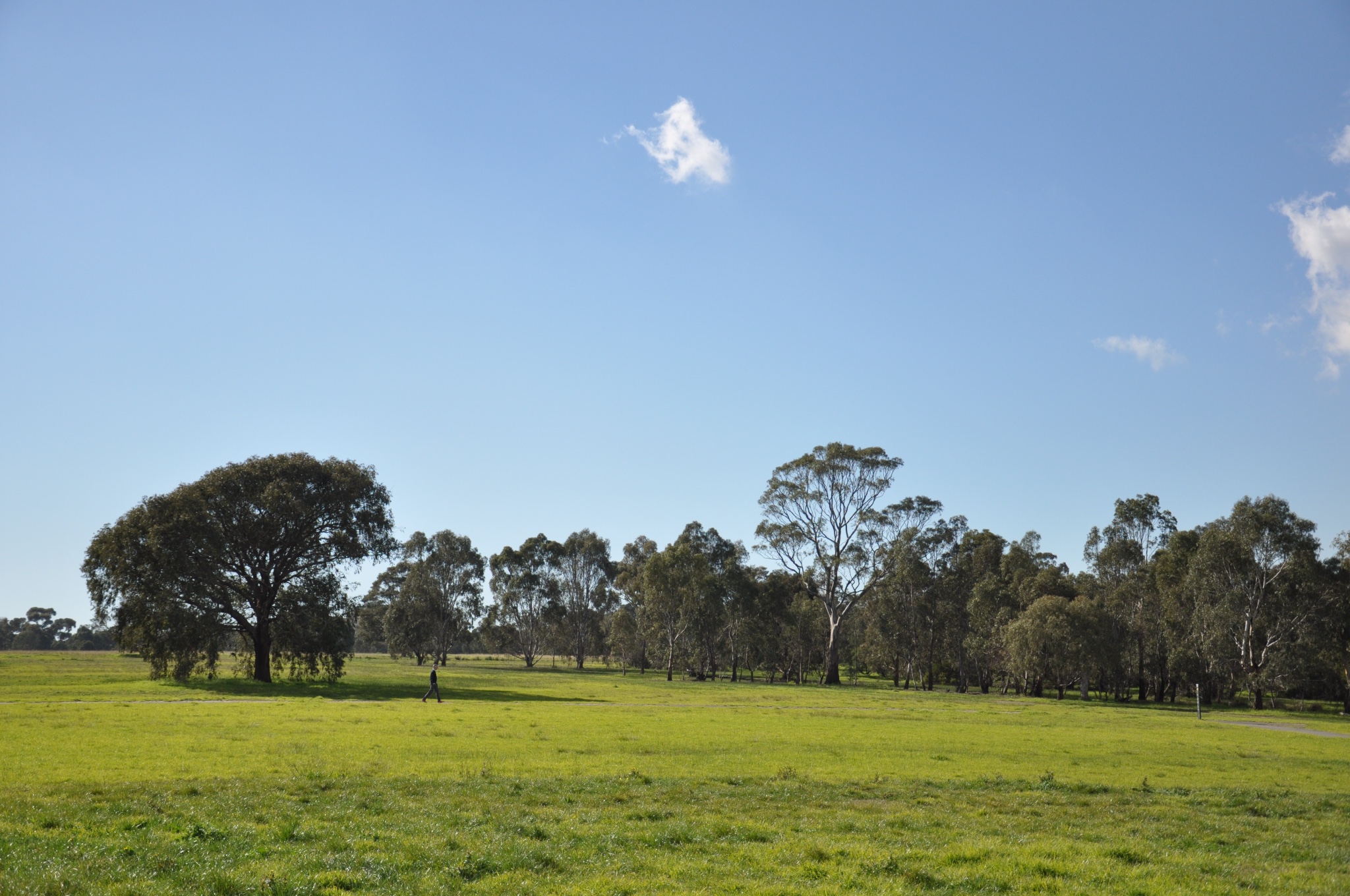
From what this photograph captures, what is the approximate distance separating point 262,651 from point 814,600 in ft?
234

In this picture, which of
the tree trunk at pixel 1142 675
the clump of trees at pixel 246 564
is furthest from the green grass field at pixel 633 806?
the tree trunk at pixel 1142 675

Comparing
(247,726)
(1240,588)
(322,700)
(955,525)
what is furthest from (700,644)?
(247,726)

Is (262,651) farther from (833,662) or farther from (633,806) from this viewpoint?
(833,662)

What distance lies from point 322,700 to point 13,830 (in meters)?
32.1

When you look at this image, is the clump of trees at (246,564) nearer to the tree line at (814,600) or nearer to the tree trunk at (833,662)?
the tree line at (814,600)

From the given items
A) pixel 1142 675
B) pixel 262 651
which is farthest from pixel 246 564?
pixel 1142 675

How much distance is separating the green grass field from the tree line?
2492 cm

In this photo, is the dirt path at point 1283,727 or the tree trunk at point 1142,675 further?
the tree trunk at point 1142,675

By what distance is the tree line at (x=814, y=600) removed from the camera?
196 ft

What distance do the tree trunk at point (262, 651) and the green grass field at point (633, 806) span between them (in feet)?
81.9

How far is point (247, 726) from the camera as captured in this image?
28.9 m

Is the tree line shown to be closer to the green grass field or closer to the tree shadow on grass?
the tree shadow on grass

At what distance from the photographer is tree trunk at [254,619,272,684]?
60.2m

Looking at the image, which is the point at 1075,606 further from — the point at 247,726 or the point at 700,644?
the point at 247,726
